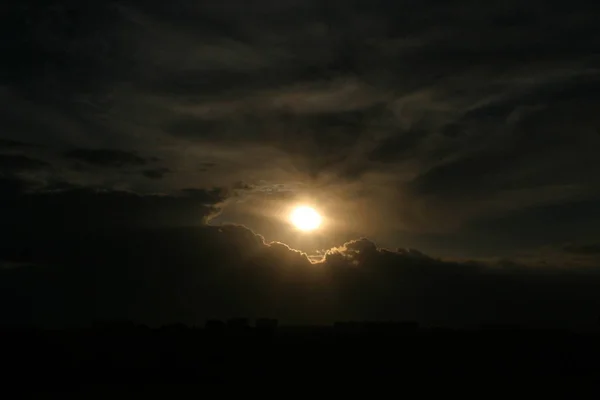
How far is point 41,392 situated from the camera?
84.9m

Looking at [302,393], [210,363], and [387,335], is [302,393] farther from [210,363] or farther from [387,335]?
[387,335]

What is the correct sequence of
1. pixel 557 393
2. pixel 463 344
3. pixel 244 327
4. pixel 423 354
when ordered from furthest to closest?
1. pixel 244 327
2. pixel 463 344
3. pixel 423 354
4. pixel 557 393

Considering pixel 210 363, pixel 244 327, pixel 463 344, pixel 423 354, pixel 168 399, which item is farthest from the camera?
pixel 244 327

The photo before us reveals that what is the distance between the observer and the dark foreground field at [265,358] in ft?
308

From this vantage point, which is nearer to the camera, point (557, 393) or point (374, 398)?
point (374, 398)

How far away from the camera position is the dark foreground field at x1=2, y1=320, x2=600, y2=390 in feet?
308

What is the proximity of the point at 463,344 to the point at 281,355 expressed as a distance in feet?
121

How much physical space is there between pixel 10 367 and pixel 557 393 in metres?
81.3

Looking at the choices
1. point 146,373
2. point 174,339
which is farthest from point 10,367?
point 174,339

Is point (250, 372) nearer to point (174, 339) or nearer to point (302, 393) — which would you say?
point (302, 393)

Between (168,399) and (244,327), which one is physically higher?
(244,327)

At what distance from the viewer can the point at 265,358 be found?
101312 mm

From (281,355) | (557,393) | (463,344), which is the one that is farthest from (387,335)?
(557,393)

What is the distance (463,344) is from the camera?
4675 inches
